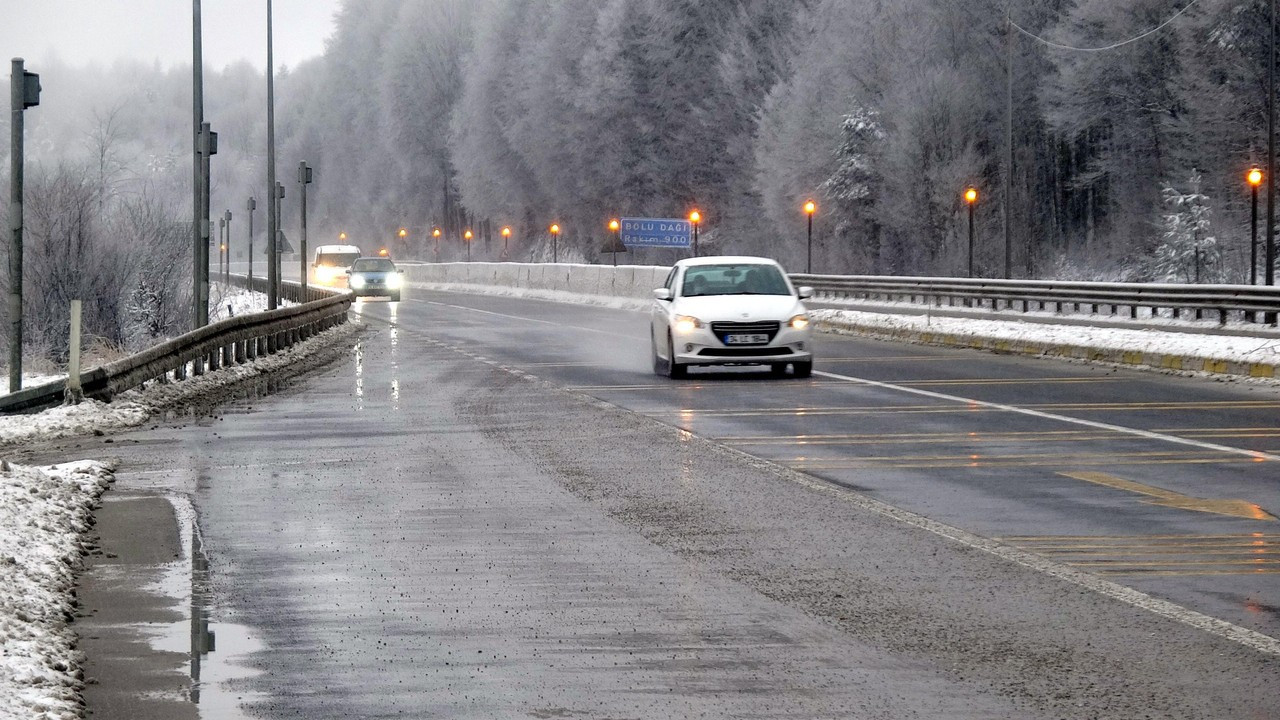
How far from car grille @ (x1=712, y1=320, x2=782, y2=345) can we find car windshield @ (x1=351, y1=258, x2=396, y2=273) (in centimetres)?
4257

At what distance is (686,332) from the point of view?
2427 cm

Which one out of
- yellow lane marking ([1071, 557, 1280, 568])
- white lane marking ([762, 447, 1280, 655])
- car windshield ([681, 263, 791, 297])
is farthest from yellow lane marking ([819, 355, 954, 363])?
yellow lane marking ([1071, 557, 1280, 568])

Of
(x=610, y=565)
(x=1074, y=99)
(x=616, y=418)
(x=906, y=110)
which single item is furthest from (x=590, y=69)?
(x=610, y=565)

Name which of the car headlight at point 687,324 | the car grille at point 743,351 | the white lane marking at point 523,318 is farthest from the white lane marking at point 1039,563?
the white lane marking at point 523,318

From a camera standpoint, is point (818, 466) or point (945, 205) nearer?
point (818, 466)

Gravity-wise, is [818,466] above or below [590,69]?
below

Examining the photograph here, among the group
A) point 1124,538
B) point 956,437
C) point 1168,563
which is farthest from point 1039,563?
point 956,437

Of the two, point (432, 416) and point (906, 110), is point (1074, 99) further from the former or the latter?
point (432, 416)

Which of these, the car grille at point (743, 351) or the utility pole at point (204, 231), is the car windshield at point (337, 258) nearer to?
the utility pole at point (204, 231)

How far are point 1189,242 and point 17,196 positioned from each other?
41806 mm

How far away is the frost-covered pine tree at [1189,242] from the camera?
5606 centimetres

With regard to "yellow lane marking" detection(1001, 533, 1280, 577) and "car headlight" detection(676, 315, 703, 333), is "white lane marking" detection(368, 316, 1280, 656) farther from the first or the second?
"car headlight" detection(676, 315, 703, 333)

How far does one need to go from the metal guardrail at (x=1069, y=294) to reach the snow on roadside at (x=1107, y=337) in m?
1.03

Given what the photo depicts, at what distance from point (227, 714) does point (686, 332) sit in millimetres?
17930
